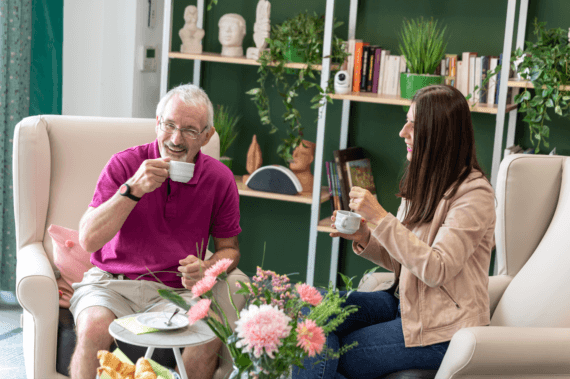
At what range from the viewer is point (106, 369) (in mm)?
1257

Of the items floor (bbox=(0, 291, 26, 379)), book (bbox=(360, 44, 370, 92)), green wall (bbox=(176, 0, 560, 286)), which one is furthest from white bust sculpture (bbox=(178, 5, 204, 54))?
floor (bbox=(0, 291, 26, 379))

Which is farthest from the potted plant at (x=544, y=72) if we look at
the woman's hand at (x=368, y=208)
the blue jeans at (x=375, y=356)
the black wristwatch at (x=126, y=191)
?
the black wristwatch at (x=126, y=191)

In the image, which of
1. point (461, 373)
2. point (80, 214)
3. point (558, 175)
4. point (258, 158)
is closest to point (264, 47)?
point (258, 158)

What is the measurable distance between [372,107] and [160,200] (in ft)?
5.30

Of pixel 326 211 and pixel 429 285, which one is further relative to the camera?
pixel 326 211

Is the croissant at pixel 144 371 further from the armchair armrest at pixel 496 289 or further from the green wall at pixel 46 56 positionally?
the green wall at pixel 46 56

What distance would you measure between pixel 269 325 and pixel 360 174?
85.1 inches

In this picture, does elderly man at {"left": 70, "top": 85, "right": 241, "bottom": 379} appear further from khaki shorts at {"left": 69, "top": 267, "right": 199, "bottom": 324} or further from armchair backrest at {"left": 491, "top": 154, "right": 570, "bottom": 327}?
armchair backrest at {"left": 491, "top": 154, "right": 570, "bottom": 327}

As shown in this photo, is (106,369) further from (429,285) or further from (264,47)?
(264,47)

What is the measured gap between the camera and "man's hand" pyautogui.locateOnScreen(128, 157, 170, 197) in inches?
69.5

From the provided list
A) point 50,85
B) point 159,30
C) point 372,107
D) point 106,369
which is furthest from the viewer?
point 159,30

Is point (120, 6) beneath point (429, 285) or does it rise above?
above

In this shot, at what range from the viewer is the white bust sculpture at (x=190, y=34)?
10.5 feet

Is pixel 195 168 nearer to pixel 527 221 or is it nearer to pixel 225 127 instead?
pixel 527 221
